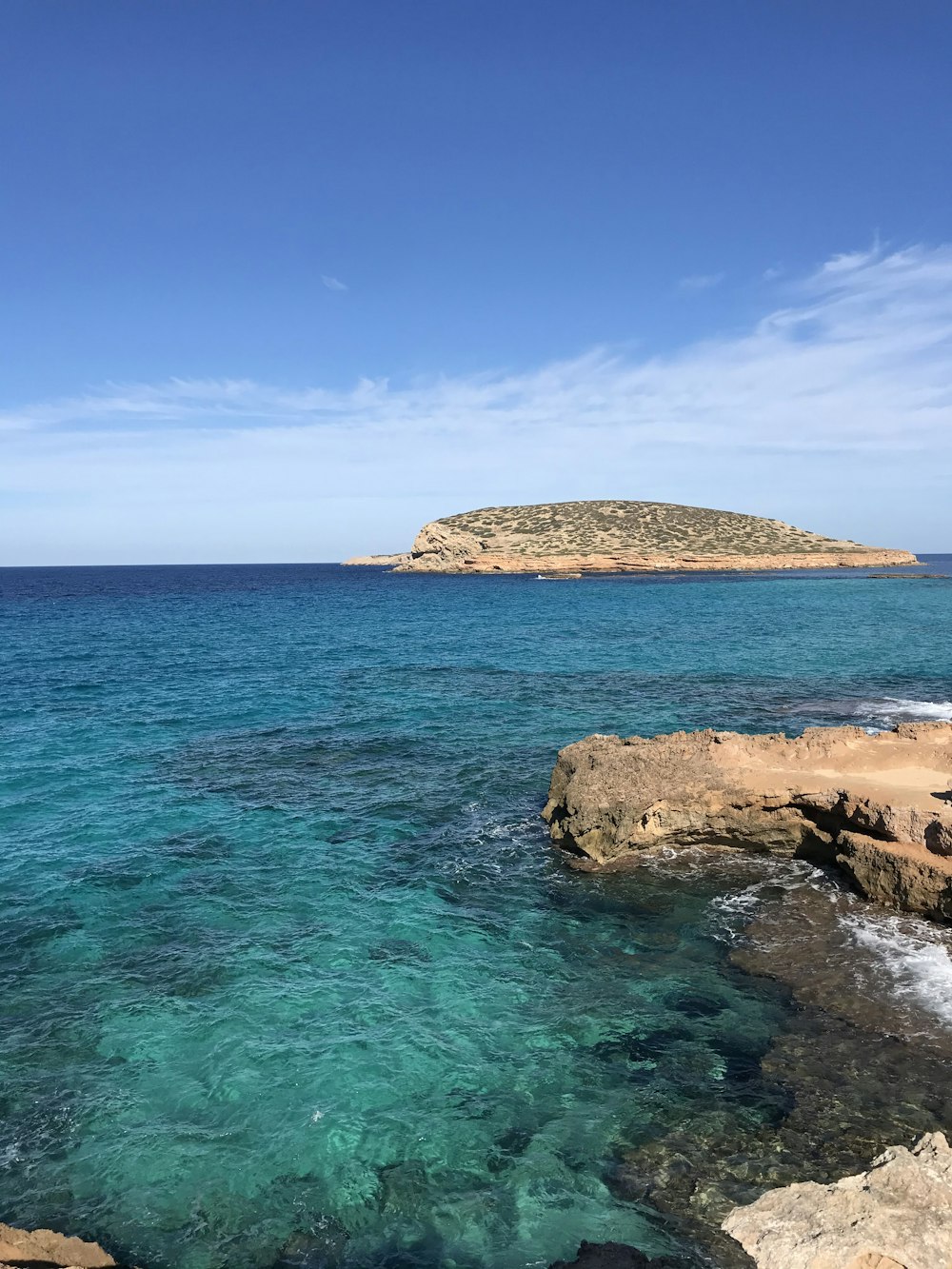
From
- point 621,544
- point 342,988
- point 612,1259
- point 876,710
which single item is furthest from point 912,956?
point 621,544

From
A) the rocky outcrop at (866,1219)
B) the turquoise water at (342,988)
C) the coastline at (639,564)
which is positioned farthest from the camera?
the coastline at (639,564)

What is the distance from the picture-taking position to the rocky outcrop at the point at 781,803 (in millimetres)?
14648

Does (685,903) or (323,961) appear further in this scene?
(685,903)

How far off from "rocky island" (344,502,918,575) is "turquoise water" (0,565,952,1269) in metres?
117

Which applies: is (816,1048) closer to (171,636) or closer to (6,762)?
(6,762)

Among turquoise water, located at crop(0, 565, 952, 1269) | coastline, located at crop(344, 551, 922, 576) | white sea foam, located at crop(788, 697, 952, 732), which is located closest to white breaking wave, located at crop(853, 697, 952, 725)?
white sea foam, located at crop(788, 697, 952, 732)

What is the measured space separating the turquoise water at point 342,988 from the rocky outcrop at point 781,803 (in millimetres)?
1414

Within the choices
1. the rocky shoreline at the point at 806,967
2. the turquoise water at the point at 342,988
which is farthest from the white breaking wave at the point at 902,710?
the rocky shoreline at the point at 806,967

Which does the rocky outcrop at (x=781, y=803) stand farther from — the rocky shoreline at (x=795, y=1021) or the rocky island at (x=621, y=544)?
the rocky island at (x=621, y=544)

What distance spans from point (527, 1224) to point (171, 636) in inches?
2095

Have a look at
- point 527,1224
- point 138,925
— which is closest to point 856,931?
point 527,1224

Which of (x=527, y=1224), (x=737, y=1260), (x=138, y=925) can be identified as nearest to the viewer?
(x=737, y=1260)

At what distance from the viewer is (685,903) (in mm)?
14922

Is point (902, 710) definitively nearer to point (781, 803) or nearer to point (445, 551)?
point (781, 803)
